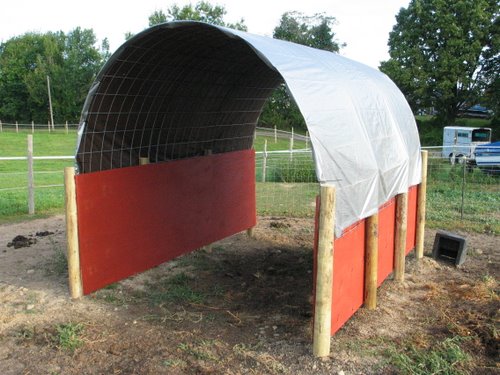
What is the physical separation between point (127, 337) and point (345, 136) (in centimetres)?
286

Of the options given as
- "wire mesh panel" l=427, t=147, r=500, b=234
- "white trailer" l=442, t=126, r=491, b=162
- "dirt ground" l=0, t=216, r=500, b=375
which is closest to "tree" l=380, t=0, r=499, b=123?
"white trailer" l=442, t=126, r=491, b=162

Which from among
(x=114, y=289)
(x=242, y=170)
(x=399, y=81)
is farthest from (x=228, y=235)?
(x=399, y=81)

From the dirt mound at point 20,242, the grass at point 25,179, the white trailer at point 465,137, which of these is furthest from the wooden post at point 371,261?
the white trailer at point 465,137

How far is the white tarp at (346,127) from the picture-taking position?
13.1ft

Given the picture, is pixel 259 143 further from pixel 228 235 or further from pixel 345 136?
pixel 345 136

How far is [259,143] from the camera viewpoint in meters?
35.4

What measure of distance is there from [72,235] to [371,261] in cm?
334

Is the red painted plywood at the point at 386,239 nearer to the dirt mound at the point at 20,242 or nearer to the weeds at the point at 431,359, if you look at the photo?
the weeds at the point at 431,359

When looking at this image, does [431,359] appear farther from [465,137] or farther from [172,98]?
[465,137]

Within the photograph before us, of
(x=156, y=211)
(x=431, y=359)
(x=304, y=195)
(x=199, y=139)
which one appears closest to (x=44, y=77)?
(x=304, y=195)

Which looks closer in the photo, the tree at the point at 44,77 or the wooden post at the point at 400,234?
the wooden post at the point at 400,234

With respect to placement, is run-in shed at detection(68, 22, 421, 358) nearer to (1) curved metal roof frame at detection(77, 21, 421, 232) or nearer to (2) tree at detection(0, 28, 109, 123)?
(1) curved metal roof frame at detection(77, 21, 421, 232)

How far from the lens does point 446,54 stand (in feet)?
113

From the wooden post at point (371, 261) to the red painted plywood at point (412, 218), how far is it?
6.35 feet
